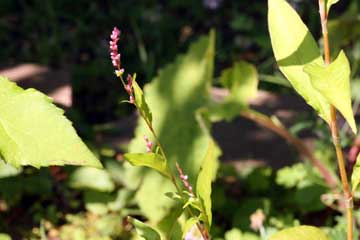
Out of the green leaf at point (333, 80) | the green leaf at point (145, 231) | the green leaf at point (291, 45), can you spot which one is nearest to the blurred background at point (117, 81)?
the green leaf at point (145, 231)

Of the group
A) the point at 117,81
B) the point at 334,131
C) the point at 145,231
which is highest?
the point at 334,131

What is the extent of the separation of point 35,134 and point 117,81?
2103 millimetres

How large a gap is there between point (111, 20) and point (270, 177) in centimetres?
156

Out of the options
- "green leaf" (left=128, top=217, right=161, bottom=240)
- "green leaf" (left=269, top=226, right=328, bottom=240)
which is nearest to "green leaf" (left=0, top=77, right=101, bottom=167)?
"green leaf" (left=128, top=217, right=161, bottom=240)

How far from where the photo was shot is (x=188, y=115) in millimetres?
2201

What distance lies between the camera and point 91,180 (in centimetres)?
227

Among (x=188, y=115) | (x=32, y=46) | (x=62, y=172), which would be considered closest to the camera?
(x=188, y=115)

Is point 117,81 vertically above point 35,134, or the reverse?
point 35,134

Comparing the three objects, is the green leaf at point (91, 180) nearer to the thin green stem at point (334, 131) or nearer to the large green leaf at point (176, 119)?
the large green leaf at point (176, 119)

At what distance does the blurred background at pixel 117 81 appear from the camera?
2.30 metres

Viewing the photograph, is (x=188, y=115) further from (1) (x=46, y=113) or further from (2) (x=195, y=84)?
(1) (x=46, y=113)

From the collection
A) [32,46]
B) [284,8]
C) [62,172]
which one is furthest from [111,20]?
[284,8]

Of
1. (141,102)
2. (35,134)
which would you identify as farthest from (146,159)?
(35,134)

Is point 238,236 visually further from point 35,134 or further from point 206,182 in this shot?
point 35,134
